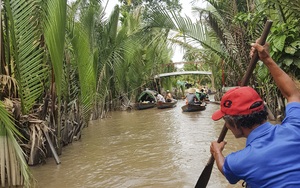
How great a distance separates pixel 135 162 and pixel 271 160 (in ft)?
14.8

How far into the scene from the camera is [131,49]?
14.1m

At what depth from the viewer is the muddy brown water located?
4.82m

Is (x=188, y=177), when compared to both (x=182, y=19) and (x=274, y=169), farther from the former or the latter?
(x=182, y=19)

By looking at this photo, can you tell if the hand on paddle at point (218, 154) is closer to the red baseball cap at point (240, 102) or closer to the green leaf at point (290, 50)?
the red baseball cap at point (240, 102)

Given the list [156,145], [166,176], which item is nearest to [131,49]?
[156,145]

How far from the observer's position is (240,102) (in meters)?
1.85

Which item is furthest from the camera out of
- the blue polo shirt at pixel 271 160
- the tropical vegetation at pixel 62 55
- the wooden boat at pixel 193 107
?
the wooden boat at pixel 193 107

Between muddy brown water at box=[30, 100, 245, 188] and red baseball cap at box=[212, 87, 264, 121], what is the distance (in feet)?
9.21

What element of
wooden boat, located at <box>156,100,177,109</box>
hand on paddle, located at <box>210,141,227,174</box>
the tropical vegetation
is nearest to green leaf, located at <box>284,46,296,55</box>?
the tropical vegetation

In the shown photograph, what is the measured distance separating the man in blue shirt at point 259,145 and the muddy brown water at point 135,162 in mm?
2780

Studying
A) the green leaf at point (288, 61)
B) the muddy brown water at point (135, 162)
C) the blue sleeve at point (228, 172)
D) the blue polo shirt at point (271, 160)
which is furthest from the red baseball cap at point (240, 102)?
the green leaf at point (288, 61)

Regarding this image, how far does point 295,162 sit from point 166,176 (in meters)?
3.52

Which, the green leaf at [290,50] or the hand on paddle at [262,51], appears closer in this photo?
the hand on paddle at [262,51]

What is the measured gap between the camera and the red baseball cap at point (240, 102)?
183 centimetres
